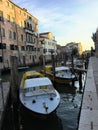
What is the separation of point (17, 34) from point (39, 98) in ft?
118

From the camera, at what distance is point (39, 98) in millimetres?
11727

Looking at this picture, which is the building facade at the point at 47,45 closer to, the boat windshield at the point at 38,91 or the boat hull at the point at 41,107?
the boat windshield at the point at 38,91

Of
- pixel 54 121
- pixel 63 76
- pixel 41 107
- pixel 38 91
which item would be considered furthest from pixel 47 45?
pixel 41 107

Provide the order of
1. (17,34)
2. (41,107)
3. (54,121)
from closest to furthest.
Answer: (41,107)
(54,121)
(17,34)

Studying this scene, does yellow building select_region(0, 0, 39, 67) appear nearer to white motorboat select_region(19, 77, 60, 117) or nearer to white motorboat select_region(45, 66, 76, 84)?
white motorboat select_region(45, 66, 76, 84)

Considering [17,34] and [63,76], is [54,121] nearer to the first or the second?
[63,76]

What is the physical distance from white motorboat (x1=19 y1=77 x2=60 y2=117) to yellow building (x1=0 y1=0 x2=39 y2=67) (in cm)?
2028

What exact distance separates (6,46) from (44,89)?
28.9 meters

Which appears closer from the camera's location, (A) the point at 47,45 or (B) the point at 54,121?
(B) the point at 54,121

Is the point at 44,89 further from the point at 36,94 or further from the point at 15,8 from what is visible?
the point at 15,8

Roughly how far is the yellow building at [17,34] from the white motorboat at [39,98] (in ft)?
66.6

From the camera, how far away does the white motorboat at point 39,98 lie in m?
10.7

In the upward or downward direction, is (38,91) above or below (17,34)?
below

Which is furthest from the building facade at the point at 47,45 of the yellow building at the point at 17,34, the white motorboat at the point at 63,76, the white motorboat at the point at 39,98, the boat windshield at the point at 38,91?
the boat windshield at the point at 38,91
